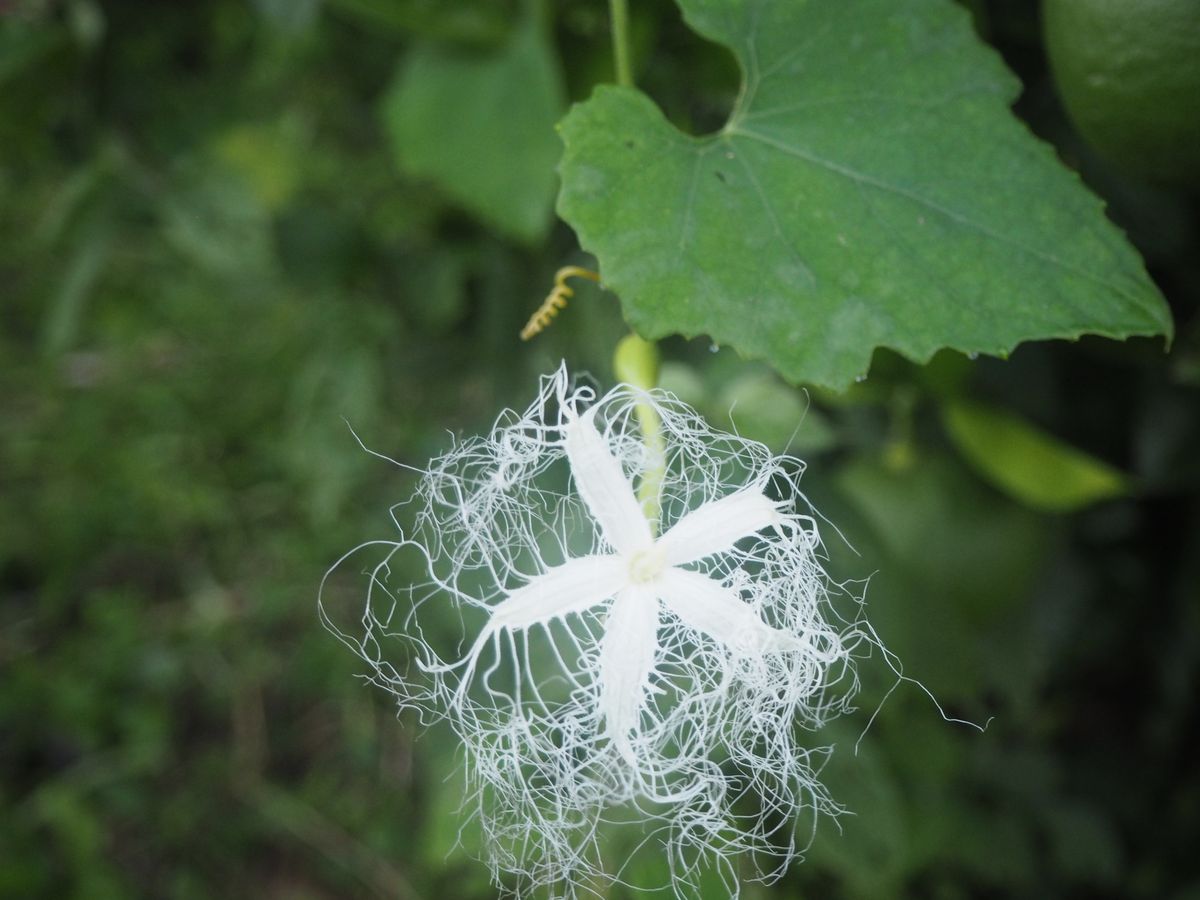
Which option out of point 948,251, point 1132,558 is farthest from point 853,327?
point 1132,558

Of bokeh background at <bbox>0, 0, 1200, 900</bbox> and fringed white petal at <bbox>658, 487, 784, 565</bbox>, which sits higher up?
fringed white petal at <bbox>658, 487, 784, 565</bbox>

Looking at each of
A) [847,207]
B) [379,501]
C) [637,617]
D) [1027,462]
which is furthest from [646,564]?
[379,501]

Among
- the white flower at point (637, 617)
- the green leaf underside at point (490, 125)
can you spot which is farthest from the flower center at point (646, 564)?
the green leaf underside at point (490, 125)

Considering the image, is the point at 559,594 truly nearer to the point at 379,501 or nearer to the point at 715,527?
the point at 715,527

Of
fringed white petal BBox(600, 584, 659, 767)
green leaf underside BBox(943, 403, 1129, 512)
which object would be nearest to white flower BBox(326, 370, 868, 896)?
fringed white petal BBox(600, 584, 659, 767)

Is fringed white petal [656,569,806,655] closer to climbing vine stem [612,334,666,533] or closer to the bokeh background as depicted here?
climbing vine stem [612,334,666,533]

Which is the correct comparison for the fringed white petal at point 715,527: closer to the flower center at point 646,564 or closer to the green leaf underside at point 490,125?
the flower center at point 646,564

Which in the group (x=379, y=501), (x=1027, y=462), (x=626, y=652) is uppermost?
(x=626, y=652)
